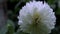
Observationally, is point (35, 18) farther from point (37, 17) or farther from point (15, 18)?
point (15, 18)

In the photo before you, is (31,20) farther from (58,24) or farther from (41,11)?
(58,24)

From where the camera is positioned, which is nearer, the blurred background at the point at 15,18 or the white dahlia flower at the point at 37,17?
the white dahlia flower at the point at 37,17

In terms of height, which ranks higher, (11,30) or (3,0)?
(3,0)

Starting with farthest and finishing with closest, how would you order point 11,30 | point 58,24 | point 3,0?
point 3,0 < point 58,24 < point 11,30

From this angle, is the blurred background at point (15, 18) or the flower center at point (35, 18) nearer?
the flower center at point (35, 18)

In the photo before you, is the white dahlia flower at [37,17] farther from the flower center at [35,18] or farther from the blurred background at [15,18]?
the blurred background at [15,18]

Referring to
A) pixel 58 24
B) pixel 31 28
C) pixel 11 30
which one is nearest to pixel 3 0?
pixel 58 24

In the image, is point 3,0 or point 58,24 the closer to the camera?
point 58,24

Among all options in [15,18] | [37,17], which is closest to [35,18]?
[37,17]

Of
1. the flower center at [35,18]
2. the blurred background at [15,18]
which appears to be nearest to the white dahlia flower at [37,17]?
the flower center at [35,18]
